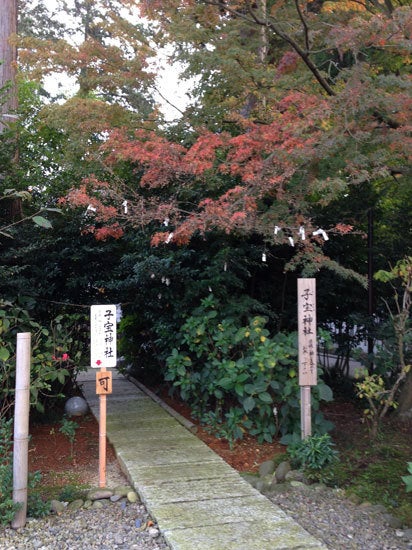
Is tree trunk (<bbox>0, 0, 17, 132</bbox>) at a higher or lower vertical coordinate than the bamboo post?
higher

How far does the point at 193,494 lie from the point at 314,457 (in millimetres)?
1205

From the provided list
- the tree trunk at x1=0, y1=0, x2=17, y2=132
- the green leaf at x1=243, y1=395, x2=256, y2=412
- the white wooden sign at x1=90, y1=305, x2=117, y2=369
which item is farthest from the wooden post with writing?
the tree trunk at x1=0, y1=0, x2=17, y2=132

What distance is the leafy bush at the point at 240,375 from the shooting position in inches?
205

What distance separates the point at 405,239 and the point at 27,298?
5.48m

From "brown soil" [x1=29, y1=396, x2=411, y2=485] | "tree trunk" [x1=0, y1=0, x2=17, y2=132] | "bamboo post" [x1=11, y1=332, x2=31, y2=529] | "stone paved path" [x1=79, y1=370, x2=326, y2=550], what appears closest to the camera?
"stone paved path" [x1=79, y1=370, x2=326, y2=550]

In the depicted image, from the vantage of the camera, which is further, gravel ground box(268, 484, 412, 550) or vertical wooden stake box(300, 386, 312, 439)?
vertical wooden stake box(300, 386, 312, 439)

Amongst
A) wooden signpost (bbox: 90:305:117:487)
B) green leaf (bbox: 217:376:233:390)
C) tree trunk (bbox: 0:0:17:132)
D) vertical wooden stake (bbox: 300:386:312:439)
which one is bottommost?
vertical wooden stake (bbox: 300:386:312:439)

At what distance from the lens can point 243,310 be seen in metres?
6.20

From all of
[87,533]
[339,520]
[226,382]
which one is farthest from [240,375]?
[87,533]

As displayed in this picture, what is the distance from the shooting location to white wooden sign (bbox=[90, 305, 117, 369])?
4.45m

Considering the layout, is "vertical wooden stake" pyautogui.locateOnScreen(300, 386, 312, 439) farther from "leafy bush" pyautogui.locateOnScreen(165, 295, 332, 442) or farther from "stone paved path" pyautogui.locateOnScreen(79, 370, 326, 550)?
"stone paved path" pyautogui.locateOnScreen(79, 370, 326, 550)

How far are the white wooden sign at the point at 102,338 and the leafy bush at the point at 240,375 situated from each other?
4.45ft

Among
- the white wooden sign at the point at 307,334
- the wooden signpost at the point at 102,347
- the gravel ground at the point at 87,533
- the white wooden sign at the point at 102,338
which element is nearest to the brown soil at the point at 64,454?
the wooden signpost at the point at 102,347

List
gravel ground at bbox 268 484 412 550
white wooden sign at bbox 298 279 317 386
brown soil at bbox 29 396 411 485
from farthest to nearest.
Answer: white wooden sign at bbox 298 279 317 386
brown soil at bbox 29 396 411 485
gravel ground at bbox 268 484 412 550
